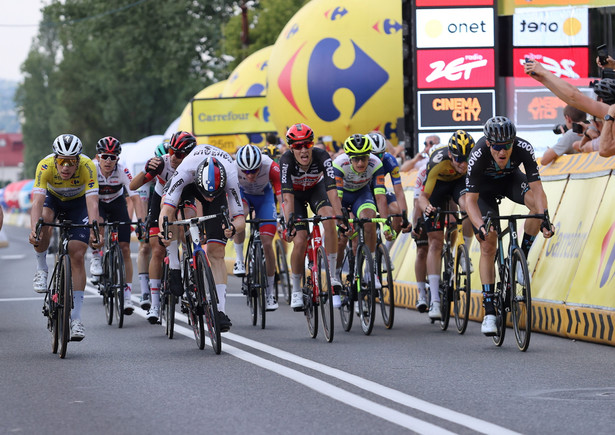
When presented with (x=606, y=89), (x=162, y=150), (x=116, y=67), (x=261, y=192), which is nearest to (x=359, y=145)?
(x=261, y=192)

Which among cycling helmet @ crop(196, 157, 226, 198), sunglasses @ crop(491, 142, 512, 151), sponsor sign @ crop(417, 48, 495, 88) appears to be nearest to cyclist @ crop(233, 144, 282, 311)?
cycling helmet @ crop(196, 157, 226, 198)

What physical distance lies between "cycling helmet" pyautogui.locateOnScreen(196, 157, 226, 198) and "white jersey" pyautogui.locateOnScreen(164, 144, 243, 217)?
99mm

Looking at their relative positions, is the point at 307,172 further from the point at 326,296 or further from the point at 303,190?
the point at 326,296

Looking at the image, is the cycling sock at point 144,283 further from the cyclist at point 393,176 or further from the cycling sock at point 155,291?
the cyclist at point 393,176

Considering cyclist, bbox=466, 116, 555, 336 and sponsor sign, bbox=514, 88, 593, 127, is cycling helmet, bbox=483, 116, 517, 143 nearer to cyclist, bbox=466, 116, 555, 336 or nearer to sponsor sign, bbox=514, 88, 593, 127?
cyclist, bbox=466, 116, 555, 336

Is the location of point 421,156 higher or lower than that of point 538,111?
lower

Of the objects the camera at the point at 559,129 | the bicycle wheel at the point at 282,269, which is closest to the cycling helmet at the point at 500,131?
the camera at the point at 559,129

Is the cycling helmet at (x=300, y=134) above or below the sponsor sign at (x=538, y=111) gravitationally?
below

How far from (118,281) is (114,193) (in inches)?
54.5

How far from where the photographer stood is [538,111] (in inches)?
873

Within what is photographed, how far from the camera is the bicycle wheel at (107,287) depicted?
14.4 m

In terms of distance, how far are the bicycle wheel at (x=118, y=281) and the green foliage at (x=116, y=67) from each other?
150 feet

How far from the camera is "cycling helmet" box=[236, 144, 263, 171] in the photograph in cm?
1391

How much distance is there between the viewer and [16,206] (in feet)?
354
